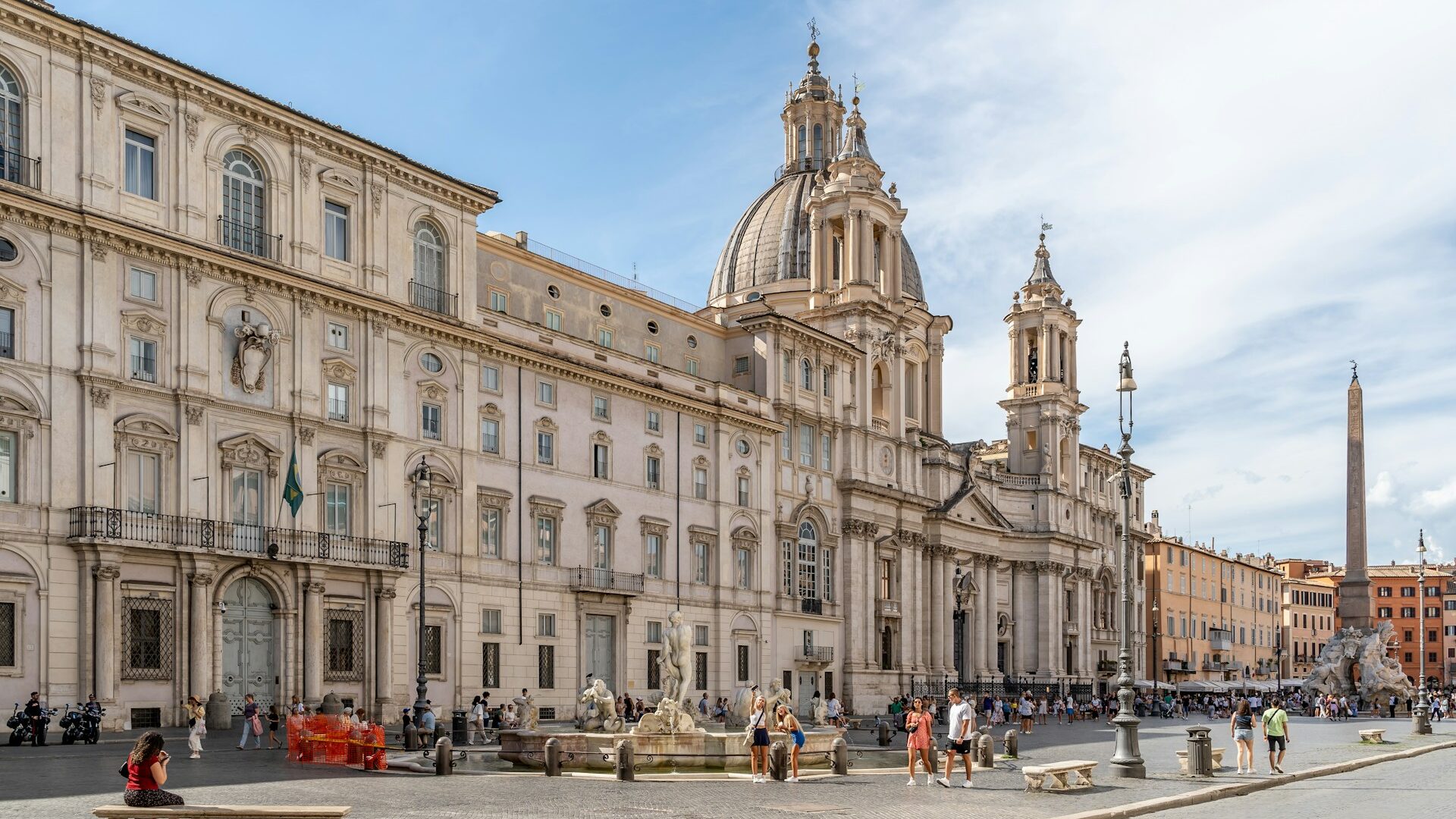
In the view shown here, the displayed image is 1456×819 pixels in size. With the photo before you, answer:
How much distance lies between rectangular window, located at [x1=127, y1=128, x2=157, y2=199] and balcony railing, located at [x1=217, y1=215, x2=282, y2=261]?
2074 mm

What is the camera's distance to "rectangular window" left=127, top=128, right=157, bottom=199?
1518 inches

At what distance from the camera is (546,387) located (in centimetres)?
5134

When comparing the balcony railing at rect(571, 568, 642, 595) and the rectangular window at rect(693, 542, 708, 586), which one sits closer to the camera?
the balcony railing at rect(571, 568, 642, 595)

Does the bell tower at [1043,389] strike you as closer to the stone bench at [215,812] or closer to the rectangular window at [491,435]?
the rectangular window at [491,435]

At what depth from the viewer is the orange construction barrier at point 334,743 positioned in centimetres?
2930

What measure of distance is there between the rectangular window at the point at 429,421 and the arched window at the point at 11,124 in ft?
44.9

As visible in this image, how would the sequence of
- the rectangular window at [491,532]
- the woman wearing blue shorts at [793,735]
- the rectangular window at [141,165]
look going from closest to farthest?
the woman wearing blue shorts at [793,735] → the rectangular window at [141,165] → the rectangular window at [491,532]

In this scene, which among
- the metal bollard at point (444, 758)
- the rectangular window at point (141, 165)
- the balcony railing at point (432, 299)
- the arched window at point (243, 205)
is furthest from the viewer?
the balcony railing at point (432, 299)

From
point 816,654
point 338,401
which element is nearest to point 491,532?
point 338,401

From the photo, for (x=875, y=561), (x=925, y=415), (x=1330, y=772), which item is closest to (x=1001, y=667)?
(x=925, y=415)

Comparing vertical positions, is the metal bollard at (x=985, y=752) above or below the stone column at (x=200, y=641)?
below

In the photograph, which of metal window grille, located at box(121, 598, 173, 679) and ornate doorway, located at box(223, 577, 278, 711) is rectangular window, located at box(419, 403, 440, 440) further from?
metal window grille, located at box(121, 598, 173, 679)

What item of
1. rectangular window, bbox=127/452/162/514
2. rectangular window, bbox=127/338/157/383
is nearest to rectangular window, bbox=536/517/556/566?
rectangular window, bbox=127/452/162/514

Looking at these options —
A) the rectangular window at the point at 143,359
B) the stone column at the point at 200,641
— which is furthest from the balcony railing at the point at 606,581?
the rectangular window at the point at 143,359
